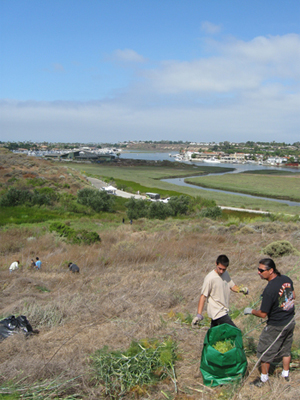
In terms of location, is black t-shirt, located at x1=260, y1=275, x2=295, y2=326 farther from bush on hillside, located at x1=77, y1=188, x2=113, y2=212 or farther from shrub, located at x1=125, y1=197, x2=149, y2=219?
bush on hillside, located at x1=77, y1=188, x2=113, y2=212

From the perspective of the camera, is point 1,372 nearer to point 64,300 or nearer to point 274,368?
point 64,300

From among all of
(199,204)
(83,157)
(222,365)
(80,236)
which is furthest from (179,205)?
(83,157)

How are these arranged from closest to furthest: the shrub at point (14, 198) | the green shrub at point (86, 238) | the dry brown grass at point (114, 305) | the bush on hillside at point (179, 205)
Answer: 1. the dry brown grass at point (114, 305)
2. the green shrub at point (86, 238)
3. the shrub at point (14, 198)
4. the bush on hillside at point (179, 205)

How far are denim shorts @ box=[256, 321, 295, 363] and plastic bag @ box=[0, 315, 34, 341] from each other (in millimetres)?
3747

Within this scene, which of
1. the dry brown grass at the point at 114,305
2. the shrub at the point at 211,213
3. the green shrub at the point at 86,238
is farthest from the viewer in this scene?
the shrub at the point at 211,213

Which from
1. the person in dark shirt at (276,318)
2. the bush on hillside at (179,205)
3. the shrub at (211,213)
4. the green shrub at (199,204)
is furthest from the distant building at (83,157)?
the person in dark shirt at (276,318)

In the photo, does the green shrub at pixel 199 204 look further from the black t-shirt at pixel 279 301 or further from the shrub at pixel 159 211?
the black t-shirt at pixel 279 301

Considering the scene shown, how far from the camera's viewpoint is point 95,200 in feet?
112

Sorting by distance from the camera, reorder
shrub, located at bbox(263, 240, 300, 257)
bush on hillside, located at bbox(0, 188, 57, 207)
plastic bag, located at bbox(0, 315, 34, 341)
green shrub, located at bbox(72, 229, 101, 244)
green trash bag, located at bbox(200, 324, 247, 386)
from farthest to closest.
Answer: bush on hillside, located at bbox(0, 188, 57, 207) → green shrub, located at bbox(72, 229, 101, 244) → shrub, located at bbox(263, 240, 300, 257) → plastic bag, located at bbox(0, 315, 34, 341) → green trash bag, located at bbox(200, 324, 247, 386)

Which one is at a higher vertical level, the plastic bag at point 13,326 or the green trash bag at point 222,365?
the green trash bag at point 222,365

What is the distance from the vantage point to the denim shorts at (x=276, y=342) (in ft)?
13.1

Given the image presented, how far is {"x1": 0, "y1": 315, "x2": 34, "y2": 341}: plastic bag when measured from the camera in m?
5.36

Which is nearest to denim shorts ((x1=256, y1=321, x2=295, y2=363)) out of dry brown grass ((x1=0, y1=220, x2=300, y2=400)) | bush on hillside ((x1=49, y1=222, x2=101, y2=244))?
dry brown grass ((x1=0, y1=220, x2=300, y2=400))

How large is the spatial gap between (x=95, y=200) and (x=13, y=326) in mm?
28844
